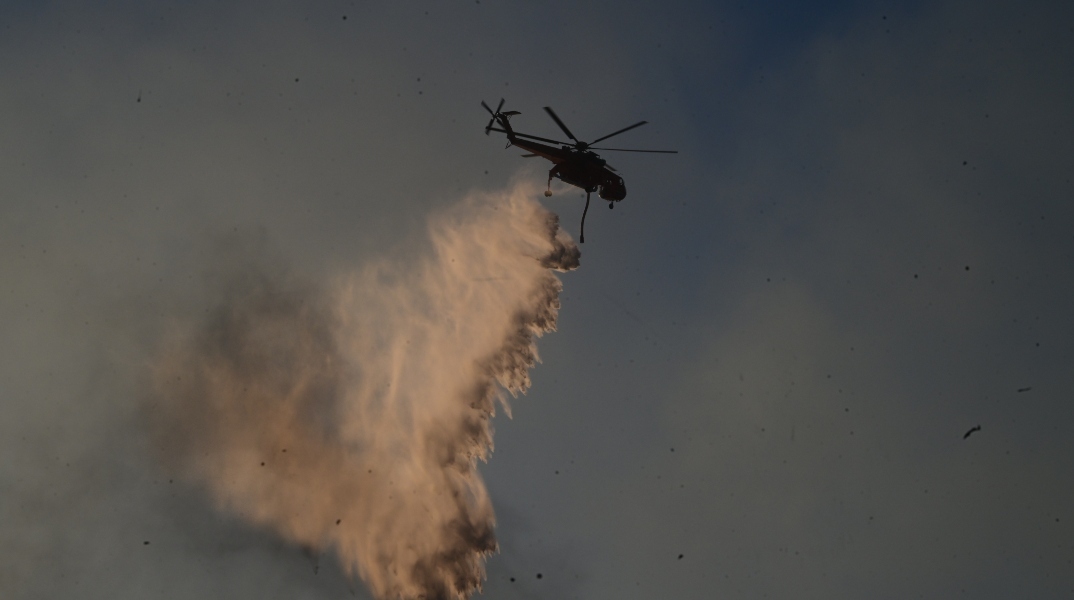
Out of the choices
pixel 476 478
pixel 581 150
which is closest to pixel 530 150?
pixel 581 150

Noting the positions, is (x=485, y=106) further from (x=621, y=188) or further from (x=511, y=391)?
(x=511, y=391)

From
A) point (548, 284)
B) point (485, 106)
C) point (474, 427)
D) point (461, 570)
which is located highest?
point (485, 106)

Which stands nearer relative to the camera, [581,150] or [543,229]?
[581,150]

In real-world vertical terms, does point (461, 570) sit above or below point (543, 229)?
below

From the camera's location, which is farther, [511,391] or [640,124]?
[511,391]

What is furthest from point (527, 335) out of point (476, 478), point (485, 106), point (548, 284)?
point (485, 106)

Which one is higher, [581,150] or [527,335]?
[581,150]

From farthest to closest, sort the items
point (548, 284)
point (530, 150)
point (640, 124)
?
1. point (548, 284)
2. point (530, 150)
3. point (640, 124)

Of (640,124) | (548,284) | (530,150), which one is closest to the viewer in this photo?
(640,124)

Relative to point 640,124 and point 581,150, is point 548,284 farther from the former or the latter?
point 640,124
